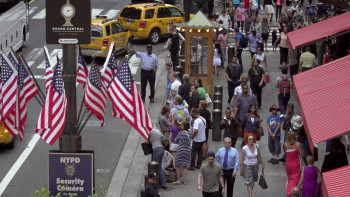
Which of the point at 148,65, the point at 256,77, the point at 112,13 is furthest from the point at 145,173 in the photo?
the point at 112,13

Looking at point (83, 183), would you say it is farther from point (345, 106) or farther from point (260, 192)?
point (260, 192)

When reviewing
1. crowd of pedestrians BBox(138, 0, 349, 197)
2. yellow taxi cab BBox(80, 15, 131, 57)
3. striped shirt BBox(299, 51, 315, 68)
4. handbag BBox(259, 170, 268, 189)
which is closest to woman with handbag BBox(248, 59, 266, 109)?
crowd of pedestrians BBox(138, 0, 349, 197)

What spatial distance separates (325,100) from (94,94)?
5.49m

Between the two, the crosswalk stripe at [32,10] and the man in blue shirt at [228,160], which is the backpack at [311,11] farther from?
the man in blue shirt at [228,160]

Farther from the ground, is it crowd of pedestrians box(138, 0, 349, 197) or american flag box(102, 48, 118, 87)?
american flag box(102, 48, 118, 87)

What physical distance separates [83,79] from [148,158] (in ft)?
23.9

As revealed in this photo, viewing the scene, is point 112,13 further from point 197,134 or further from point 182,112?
point 197,134

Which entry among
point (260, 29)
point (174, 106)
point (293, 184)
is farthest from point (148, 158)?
point (260, 29)

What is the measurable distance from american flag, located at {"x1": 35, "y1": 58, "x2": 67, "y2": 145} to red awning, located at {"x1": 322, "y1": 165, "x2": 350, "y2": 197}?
13.3 feet

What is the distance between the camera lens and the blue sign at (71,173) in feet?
45.3

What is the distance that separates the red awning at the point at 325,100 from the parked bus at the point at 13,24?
49.0 feet

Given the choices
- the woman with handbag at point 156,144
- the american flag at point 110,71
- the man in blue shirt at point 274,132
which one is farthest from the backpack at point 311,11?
the american flag at point 110,71

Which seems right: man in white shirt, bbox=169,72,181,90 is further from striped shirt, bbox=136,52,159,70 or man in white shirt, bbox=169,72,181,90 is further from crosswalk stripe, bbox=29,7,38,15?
crosswalk stripe, bbox=29,7,38,15

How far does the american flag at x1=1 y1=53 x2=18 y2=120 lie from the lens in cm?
1498
